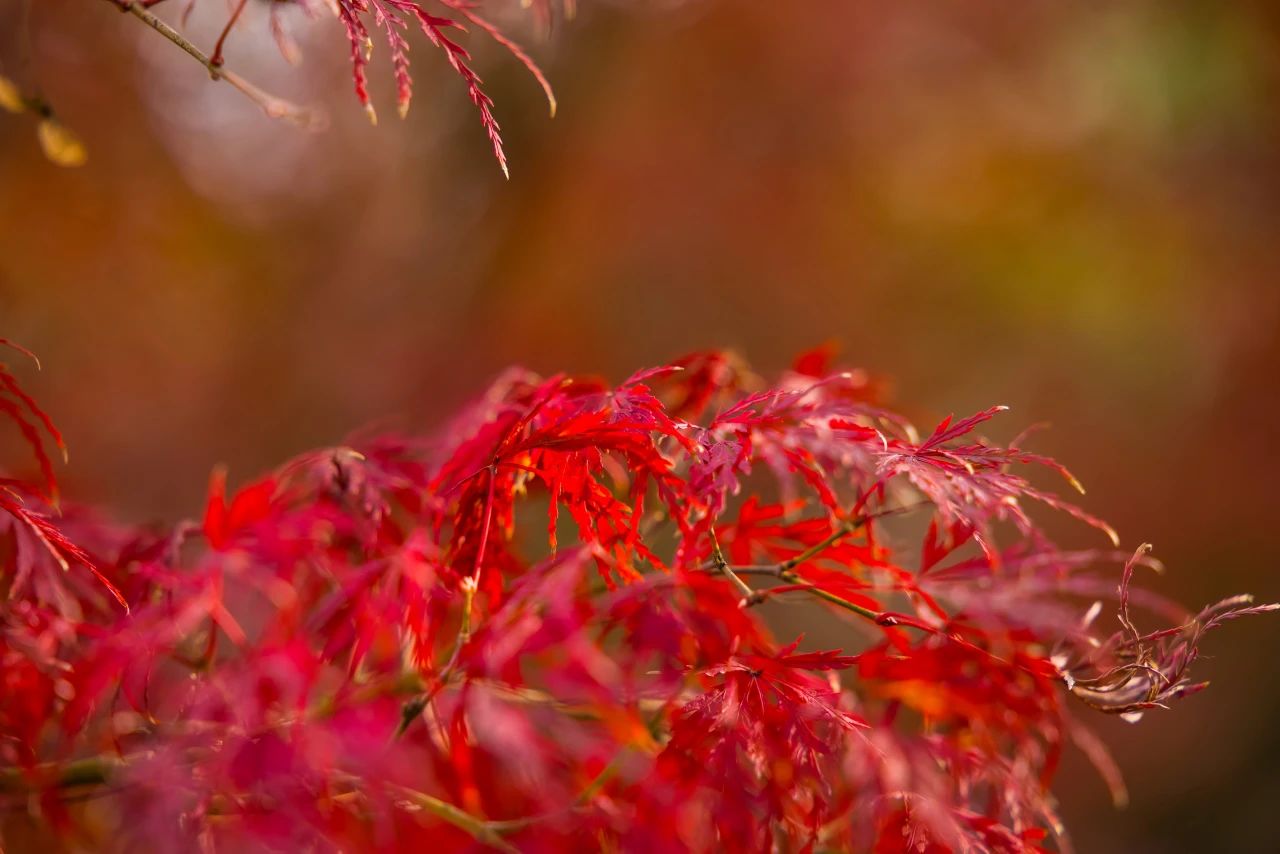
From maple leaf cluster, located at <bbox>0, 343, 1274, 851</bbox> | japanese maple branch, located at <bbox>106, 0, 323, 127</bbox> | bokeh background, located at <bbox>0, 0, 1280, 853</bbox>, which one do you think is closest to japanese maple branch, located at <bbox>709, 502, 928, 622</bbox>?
maple leaf cluster, located at <bbox>0, 343, 1274, 851</bbox>

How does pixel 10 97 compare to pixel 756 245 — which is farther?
pixel 756 245

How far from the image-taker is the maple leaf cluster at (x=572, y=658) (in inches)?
16.4

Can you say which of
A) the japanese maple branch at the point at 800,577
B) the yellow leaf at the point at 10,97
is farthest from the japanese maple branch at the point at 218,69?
the japanese maple branch at the point at 800,577

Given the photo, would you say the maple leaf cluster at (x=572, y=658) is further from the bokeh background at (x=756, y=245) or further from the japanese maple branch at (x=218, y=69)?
the bokeh background at (x=756, y=245)

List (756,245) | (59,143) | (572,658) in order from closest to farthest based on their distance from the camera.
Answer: (572,658)
(59,143)
(756,245)

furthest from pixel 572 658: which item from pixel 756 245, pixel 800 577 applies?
pixel 756 245

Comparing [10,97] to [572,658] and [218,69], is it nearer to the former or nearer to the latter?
[218,69]

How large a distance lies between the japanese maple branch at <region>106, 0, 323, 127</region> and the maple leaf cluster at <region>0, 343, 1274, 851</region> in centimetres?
23

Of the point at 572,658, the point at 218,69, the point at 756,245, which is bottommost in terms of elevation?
the point at 756,245

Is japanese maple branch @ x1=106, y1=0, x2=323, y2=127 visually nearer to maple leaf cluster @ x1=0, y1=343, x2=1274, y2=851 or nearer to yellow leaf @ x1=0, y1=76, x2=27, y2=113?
yellow leaf @ x1=0, y1=76, x2=27, y2=113

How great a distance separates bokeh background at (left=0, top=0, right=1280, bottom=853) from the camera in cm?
292

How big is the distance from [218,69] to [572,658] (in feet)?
1.41

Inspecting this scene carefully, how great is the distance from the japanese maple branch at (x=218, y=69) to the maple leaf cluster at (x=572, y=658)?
23 centimetres

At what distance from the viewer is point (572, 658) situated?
41 centimetres
